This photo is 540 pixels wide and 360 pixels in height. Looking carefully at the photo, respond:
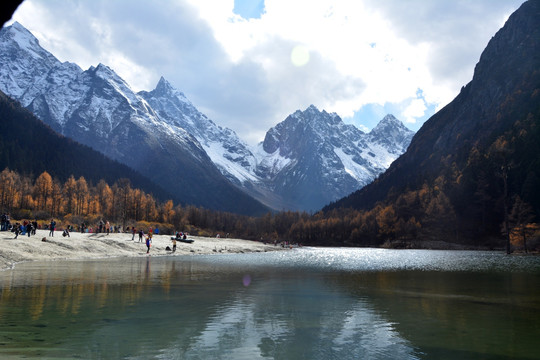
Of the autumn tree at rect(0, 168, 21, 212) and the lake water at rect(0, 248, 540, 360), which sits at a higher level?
the autumn tree at rect(0, 168, 21, 212)

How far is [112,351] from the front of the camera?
54.2 feet

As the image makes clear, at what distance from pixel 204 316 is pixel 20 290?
16377 mm

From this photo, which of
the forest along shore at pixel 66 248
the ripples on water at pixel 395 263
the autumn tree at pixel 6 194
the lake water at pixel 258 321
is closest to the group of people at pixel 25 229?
the forest along shore at pixel 66 248

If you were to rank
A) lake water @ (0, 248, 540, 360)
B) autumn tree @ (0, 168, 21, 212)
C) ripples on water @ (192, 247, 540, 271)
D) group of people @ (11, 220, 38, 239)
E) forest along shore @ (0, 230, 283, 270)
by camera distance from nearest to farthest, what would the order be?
lake water @ (0, 248, 540, 360) < forest along shore @ (0, 230, 283, 270) < ripples on water @ (192, 247, 540, 271) < group of people @ (11, 220, 38, 239) < autumn tree @ (0, 168, 21, 212)

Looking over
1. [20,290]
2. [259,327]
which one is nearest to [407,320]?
[259,327]

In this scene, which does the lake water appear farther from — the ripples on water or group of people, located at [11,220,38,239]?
group of people, located at [11,220,38,239]

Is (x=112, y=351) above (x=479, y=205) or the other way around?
the other way around

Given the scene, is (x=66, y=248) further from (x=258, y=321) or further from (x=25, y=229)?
(x=258, y=321)

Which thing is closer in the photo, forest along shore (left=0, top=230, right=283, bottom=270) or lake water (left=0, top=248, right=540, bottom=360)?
lake water (left=0, top=248, right=540, bottom=360)

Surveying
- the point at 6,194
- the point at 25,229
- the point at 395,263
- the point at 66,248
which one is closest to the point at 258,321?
the point at 66,248

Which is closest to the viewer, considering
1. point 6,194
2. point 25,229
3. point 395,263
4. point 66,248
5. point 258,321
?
point 258,321

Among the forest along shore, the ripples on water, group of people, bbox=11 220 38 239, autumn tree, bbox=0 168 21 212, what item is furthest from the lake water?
autumn tree, bbox=0 168 21 212

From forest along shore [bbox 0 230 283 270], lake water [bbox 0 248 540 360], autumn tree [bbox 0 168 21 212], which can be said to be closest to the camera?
lake water [bbox 0 248 540 360]

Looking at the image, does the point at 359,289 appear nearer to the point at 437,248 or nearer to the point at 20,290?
the point at 20,290
